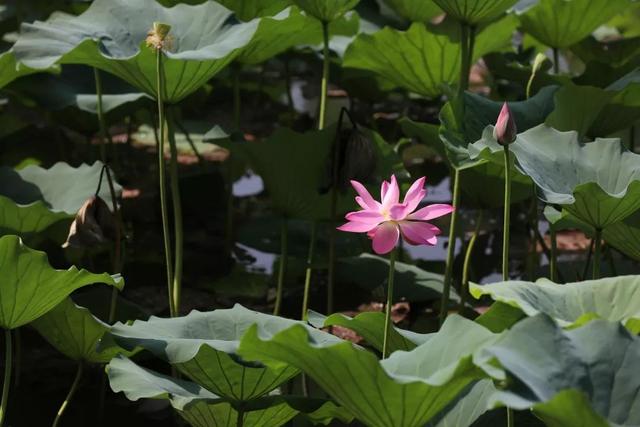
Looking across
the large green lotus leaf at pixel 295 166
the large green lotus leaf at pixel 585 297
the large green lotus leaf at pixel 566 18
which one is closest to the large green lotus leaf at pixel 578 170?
the large green lotus leaf at pixel 585 297

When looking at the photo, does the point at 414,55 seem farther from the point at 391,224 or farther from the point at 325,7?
the point at 391,224

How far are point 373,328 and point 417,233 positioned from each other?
0.87 feet

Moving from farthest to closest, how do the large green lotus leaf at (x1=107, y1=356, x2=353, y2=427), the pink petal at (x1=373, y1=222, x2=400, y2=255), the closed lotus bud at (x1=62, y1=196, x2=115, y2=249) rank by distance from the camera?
1. the closed lotus bud at (x1=62, y1=196, x2=115, y2=249)
2. the large green lotus leaf at (x1=107, y1=356, x2=353, y2=427)
3. the pink petal at (x1=373, y1=222, x2=400, y2=255)

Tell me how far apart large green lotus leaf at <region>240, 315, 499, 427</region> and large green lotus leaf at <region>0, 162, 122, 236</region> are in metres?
0.84

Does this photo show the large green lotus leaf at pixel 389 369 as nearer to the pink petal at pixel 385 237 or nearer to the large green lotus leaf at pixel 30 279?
the pink petal at pixel 385 237

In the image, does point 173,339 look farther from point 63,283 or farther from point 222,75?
point 222,75

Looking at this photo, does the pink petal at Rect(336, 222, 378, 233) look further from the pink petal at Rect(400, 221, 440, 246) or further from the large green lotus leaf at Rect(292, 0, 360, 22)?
the large green lotus leaf at Rect(292, 0, 360, 22)

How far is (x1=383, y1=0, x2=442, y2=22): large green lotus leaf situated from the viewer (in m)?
3.06

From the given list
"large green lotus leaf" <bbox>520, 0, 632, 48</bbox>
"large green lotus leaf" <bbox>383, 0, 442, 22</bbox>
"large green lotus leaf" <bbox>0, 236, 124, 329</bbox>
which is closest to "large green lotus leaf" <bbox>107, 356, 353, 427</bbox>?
"large green lotus leaf" <bbox>0, 236, 124, 329</bbox>

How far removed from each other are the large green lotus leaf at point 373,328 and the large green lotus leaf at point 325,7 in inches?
33.1

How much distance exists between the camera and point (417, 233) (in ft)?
4.88

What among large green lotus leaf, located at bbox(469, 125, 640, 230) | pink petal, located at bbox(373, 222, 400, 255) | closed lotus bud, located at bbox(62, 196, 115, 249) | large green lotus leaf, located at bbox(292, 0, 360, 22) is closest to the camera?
pink petal, located at bbox(373, 222, 400, 255)

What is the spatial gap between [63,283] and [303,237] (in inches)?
39.2

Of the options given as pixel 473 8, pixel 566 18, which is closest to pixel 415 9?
pixel 566 18
